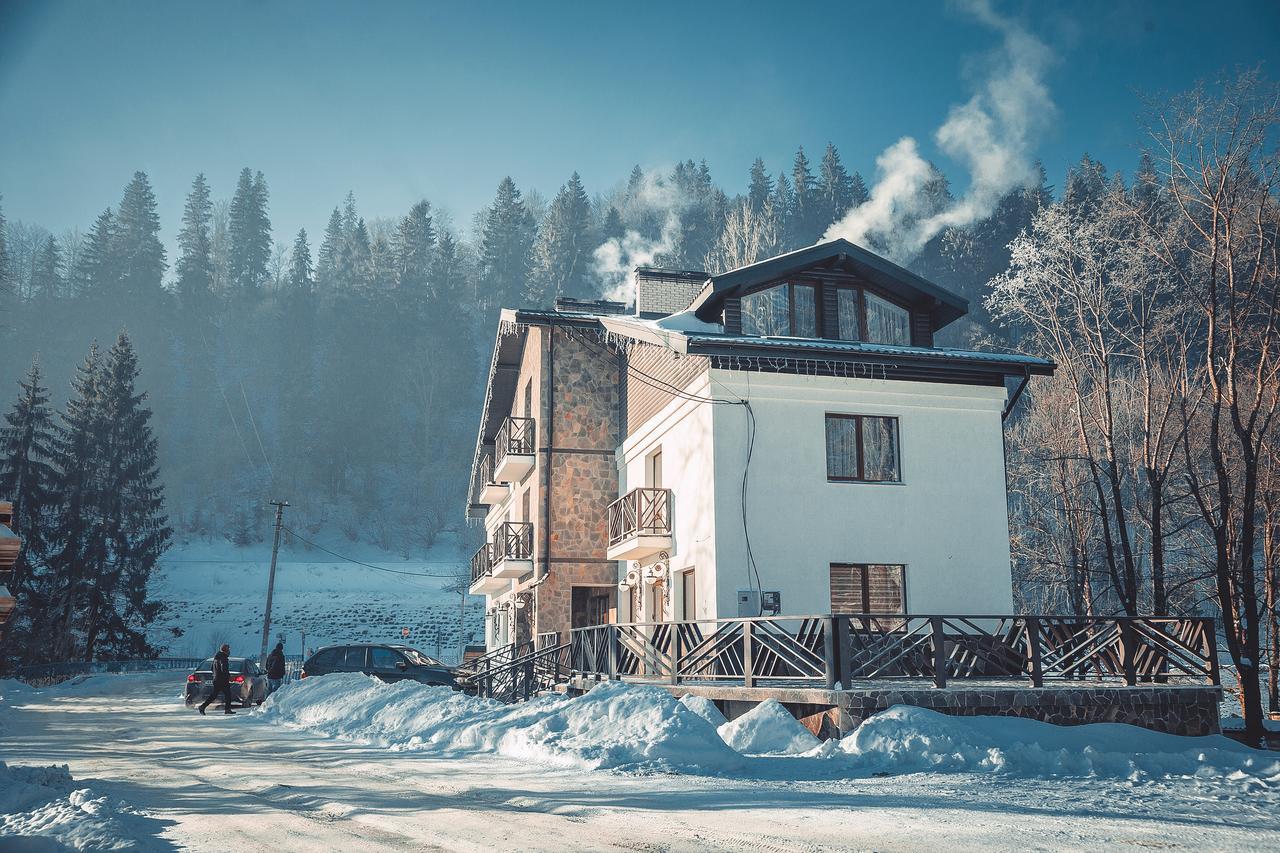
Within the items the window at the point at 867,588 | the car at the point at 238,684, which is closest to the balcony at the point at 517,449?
the car at the point at 238,684

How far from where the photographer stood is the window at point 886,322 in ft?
65.8

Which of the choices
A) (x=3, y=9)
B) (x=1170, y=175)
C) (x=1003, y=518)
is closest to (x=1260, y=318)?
(x=1170, y=175)

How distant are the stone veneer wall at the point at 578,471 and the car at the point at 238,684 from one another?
7.62 m

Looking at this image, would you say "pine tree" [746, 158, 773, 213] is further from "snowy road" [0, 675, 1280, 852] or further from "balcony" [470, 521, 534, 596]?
"snowy road" [0, 675, 1280, 852]

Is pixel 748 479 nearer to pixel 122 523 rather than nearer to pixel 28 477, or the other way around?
pixel 28 477

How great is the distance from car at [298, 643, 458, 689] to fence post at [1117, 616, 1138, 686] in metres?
15.3

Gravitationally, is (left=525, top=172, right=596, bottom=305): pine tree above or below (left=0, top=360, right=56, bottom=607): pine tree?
above

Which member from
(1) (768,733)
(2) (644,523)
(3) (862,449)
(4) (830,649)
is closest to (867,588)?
(3) (862,449)

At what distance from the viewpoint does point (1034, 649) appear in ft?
43.7

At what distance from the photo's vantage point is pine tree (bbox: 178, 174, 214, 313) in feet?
339

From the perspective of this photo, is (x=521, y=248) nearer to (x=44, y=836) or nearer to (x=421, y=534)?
(x=421, y=534)

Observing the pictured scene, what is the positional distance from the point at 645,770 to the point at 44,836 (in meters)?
5.56

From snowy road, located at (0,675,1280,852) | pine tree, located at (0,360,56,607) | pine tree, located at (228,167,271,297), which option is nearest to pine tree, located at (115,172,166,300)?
pine tree, located at (228,167,271,297)

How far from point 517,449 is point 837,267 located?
10.7m
